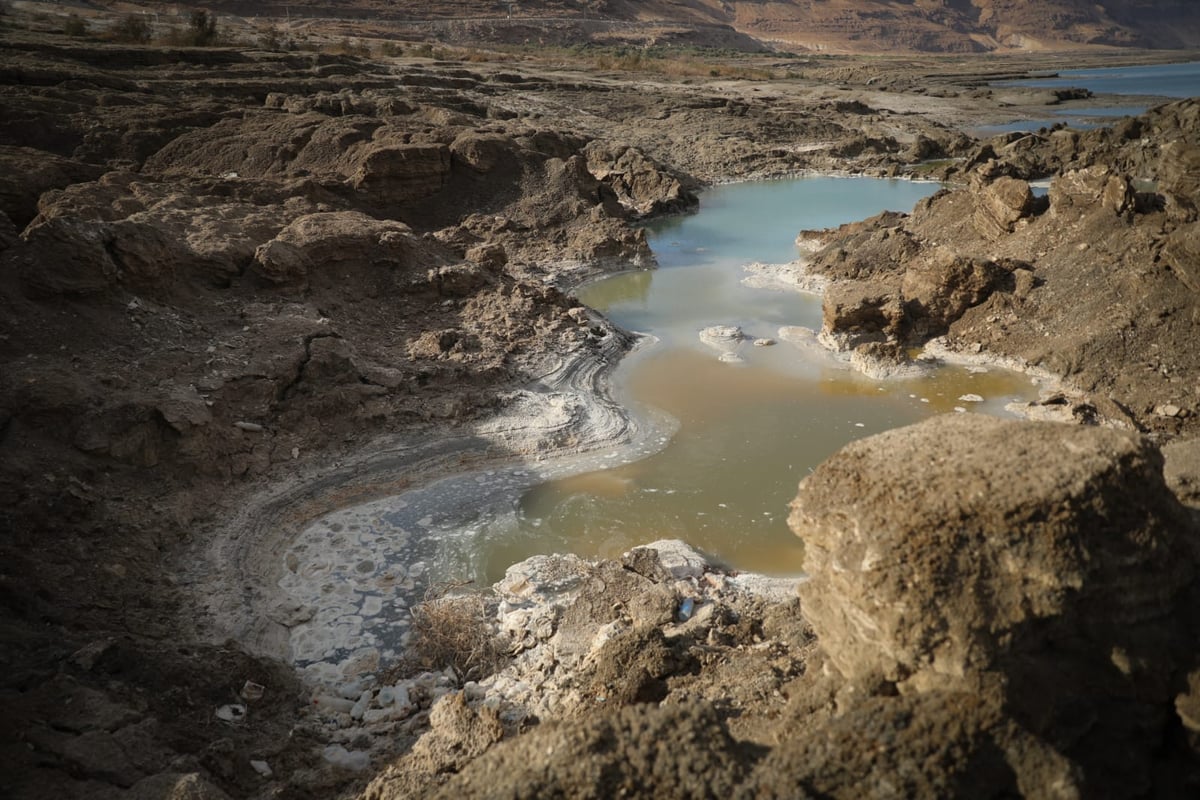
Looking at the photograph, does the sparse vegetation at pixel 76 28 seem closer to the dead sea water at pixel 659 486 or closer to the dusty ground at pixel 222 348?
the dusty ground at pixel 222 348

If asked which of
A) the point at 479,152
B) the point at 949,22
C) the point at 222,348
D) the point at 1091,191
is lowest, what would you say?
the point at 222,348

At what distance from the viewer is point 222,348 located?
31.9ft

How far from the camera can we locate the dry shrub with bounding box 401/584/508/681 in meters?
6.48

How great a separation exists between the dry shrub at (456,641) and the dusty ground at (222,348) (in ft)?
2.18

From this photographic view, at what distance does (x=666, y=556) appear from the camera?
7.88m

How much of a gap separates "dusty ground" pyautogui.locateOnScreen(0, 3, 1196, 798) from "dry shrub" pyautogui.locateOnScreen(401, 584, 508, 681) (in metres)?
0.66

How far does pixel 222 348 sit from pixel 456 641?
533cm

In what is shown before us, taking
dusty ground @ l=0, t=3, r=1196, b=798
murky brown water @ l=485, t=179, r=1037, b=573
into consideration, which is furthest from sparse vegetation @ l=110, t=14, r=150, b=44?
murky brown water @ l=485, t=179, r=1037, b=573

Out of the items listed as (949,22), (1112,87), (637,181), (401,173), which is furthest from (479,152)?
(949,22)

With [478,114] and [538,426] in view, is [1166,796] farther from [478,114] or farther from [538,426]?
[478,114]

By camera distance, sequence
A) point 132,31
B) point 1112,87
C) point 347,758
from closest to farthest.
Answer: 1. point 347,758
2. point 132,31
3. point 1112,87

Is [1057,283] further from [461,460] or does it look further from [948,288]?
[461,460]

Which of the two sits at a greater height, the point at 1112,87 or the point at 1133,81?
the point at 1133,81

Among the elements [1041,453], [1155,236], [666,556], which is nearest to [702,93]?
[1155,236]
